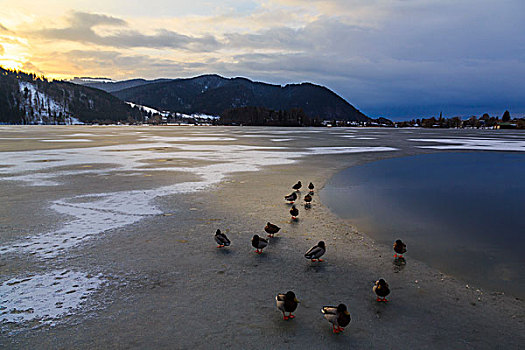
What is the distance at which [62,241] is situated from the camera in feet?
27.5

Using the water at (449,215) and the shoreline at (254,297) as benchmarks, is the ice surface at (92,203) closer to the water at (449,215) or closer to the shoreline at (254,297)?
the shoreline at (254,297)

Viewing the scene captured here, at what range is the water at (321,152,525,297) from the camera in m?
7.31

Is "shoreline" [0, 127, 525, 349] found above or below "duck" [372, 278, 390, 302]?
below

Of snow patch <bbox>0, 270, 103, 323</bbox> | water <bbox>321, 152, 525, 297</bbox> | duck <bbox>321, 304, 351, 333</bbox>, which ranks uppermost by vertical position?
duck <bbox>321, 304, 351, 333</bbox>

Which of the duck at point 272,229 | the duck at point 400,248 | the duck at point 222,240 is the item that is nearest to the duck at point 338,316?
the duck at point 400,248

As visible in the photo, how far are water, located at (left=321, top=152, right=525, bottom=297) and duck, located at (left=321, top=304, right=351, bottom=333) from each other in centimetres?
329

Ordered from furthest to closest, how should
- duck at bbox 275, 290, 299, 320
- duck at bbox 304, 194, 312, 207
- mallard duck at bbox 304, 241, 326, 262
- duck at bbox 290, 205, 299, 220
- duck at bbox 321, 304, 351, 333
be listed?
1. duck at bbox 304, 194, 312, 207
2. duck at bbox 290, 205, 299, 220
3. mallard duck at bbox 304, 241, 326, 262
4. duck at bbox 275, 290, 299, 320
5. duck at bbox 321, 304, 351, 333

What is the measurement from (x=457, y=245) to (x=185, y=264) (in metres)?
6.86

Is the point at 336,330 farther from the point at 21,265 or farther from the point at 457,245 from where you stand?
the point at 21,265

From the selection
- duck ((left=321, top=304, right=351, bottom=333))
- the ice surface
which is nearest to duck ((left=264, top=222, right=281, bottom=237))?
duck ((left=321, top=304, right=351, bottom=333))

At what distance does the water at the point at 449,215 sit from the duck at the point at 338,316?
329cm

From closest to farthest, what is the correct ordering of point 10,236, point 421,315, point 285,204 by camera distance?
point 421,315 < point 10,236 < point 285,204

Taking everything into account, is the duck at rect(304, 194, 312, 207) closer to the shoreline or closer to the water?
the water

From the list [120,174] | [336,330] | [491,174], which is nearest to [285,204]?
[336,330]
